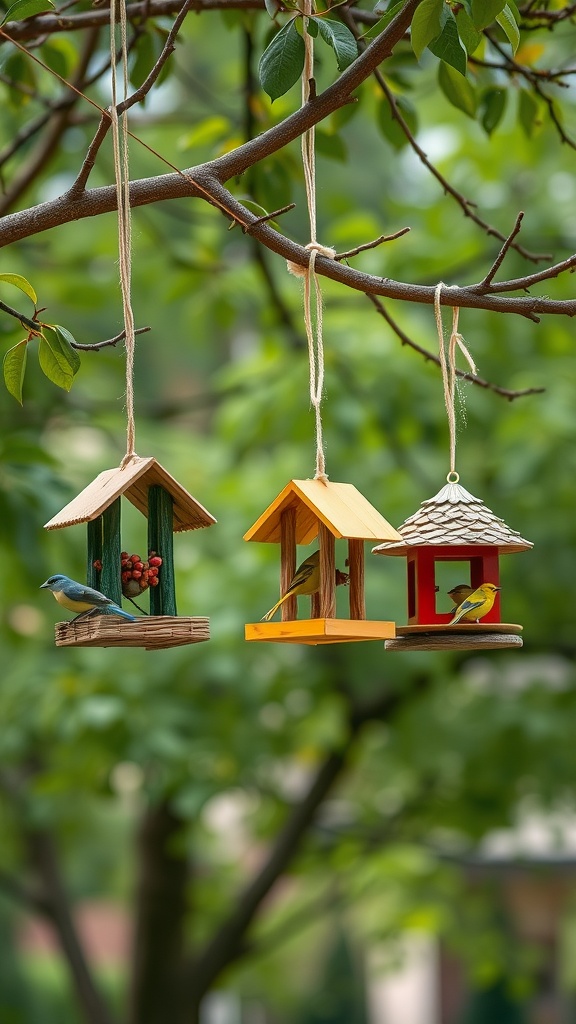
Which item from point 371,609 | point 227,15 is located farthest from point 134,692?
point 227,15

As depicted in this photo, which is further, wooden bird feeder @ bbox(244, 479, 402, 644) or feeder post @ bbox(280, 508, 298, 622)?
feeder post @ bbox(280, 508, 298, 622)

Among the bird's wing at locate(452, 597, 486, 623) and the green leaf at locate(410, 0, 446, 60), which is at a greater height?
the green leaf at locate(410, 0, 446, 60)

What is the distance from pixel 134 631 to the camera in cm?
201

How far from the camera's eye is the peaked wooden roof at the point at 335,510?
211 cm

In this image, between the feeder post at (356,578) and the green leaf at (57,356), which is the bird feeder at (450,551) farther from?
the green leaf at (57,356)

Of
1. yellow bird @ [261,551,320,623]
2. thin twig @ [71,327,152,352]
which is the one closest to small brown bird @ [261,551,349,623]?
yellow bird @ [261,551,320,623]

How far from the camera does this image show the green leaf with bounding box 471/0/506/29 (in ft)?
5.71

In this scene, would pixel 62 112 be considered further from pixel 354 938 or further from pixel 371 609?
pixel 354 938

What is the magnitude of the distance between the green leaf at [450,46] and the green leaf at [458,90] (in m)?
0.79

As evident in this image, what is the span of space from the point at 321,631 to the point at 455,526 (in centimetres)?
43

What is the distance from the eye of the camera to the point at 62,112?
3.55 metres

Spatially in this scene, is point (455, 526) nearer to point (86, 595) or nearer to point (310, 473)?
point (86, 595)

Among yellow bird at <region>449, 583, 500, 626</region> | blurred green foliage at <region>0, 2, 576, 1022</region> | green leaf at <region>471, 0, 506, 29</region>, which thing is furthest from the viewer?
blurred green foliage at <region>0, 2, 576, 1022</region>

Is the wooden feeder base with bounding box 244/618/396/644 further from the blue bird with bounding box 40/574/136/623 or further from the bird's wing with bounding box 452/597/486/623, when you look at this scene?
the blue bird with bounding box 40/574/136/623
